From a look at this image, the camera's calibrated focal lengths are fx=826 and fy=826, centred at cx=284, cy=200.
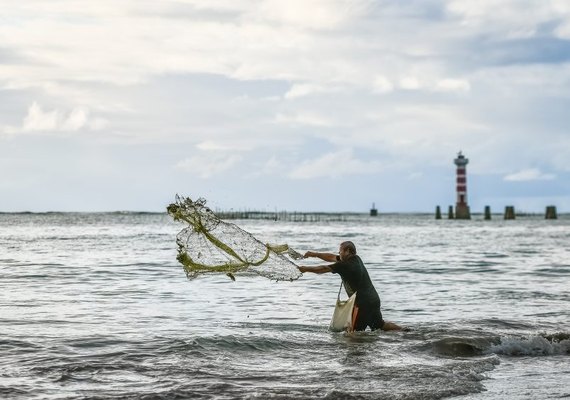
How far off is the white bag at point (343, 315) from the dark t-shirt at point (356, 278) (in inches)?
5.0

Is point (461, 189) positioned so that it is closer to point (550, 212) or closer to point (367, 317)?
point (550, 212)

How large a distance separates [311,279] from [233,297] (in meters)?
6.09

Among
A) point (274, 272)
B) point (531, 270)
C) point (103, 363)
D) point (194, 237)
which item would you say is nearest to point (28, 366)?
point (103, 363)

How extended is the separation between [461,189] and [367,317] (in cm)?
11718

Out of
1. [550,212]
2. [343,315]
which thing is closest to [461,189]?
[550,212]

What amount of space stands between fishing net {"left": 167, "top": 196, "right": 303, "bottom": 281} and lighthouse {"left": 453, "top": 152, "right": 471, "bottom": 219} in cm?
11323

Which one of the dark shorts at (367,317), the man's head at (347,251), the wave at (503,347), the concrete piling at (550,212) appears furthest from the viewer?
the concrete piling at (550,212)

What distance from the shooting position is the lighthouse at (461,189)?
123m

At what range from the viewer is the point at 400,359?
38.1 ft

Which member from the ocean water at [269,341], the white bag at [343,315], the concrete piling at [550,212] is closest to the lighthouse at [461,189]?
the concrete piling at [550,212]

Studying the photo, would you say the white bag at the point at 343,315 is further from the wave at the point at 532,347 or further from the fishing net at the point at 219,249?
the wave at the point at 532,347

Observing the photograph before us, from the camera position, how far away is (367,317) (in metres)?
13.3

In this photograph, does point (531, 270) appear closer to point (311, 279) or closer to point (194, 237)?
point (311, 279)

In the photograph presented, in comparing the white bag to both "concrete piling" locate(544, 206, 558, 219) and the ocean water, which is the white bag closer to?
the ocean water
